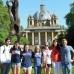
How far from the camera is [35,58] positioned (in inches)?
889

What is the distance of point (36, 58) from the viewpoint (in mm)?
22562

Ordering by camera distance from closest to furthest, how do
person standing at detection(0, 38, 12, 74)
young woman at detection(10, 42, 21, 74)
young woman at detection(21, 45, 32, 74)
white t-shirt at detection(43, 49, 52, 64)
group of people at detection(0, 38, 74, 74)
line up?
group of people at detection(0, 38, 74, 74) → person standing at detection(0, 38, 12, 74) → young woman at detection(21, 45, 32, 74) → young woman at detection(10, 42, 21, 74) → white t-shirt at detection(43, 49, 52, 64)

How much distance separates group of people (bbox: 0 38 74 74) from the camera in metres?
20.0

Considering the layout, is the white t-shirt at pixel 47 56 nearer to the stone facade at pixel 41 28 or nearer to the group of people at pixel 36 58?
the group of people at pixel 36 58

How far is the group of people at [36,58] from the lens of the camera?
20.0m

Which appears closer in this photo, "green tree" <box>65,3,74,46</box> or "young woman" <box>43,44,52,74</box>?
"young woman" <box>43,44,52,74</box>

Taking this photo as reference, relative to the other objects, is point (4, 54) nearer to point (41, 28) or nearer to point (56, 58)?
point (56, 58)

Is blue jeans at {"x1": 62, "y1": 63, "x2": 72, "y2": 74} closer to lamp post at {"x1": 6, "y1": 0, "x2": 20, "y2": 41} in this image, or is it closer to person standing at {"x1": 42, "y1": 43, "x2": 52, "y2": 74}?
person standing at {"x1": 42, "y1": 43, "x2": 52, "y2": 74}

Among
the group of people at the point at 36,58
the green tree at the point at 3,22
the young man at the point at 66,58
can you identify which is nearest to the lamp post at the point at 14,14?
the group of people at the point at 36,58

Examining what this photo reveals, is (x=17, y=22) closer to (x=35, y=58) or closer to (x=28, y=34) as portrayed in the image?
(x=35, y=58)

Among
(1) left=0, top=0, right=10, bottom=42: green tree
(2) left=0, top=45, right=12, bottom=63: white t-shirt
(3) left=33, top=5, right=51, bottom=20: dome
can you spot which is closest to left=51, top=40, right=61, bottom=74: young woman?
(2) left=0, top=45, right=12, bottom=63: white t-shirt

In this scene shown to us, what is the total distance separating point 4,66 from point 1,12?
211 feet

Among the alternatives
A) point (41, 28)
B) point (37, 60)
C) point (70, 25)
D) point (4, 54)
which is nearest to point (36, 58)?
point (37, 60)

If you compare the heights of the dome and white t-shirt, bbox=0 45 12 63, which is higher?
the dome
